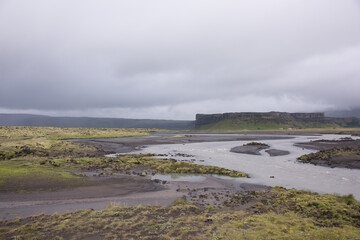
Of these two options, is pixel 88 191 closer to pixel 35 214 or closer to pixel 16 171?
pixel 35 214

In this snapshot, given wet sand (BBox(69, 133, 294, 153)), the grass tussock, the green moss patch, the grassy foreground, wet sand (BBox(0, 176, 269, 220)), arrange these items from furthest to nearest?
the grass tussock → wet sand (BBox(69, 133, 294, 153)) → the green moss patch → wet sand (BBox(0, 176, 269, 220)) → the grassy foreground

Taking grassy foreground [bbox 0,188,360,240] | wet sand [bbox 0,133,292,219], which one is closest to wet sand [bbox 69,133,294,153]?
wet sand [bbox 0,133,292,219]

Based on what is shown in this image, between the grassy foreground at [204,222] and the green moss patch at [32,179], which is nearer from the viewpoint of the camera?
the grassy foreground at [204,222]

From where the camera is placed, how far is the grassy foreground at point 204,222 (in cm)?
1128

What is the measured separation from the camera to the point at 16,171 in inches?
995

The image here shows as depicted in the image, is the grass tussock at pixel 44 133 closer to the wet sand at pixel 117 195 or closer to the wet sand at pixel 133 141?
the wet sand at pixel 133 141

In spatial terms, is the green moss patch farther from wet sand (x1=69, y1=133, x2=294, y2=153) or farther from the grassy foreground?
wet sand (x1=69, y1=133, x2=294, y2=153)

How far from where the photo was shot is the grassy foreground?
37.0ft

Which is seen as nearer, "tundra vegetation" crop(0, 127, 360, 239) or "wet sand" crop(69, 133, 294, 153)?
"tundra vegetation" crop(0, 127, 360, 239)

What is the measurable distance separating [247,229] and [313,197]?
30.7 feet

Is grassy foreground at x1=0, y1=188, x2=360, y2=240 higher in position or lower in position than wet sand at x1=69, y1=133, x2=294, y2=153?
higher

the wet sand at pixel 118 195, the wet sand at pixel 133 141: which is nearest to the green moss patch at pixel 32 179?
the wet sand at pixel 118 195

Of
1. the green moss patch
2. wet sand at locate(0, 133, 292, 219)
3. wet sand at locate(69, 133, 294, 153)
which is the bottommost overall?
wet sand at locate(69, 133, 294, 153)

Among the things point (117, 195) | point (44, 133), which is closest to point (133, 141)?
point (44, 133)
